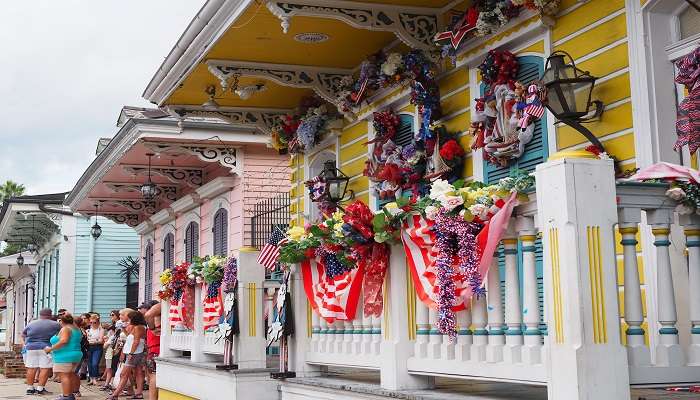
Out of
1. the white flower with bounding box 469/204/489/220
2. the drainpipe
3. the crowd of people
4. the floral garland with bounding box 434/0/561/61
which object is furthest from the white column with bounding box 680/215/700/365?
the drainpipe

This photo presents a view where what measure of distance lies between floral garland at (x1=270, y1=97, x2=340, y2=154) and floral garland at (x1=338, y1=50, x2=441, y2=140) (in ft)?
4.96

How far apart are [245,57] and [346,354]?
4.41m

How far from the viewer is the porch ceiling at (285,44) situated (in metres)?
8.96

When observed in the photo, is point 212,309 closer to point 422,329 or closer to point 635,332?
point 422,329

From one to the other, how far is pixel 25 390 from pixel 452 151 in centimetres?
1407

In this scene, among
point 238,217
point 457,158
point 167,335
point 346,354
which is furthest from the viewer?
point 238,217

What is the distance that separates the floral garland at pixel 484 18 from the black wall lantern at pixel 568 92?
91 centimetres

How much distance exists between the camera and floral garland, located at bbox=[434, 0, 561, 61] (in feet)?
24.3

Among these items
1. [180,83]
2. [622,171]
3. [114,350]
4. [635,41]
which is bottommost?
[114,350]

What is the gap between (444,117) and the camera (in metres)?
9.09

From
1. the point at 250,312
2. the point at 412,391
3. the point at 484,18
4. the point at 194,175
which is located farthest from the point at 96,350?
the point at 412,391

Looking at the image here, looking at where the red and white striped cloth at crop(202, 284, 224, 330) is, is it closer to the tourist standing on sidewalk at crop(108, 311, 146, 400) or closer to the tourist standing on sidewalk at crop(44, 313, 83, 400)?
the tourist standing on sidewalk at crop(108, 311, 146, 400)

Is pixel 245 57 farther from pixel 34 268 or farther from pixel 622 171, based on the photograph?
pixel 34 268

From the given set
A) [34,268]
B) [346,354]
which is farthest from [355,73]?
[34,268]
